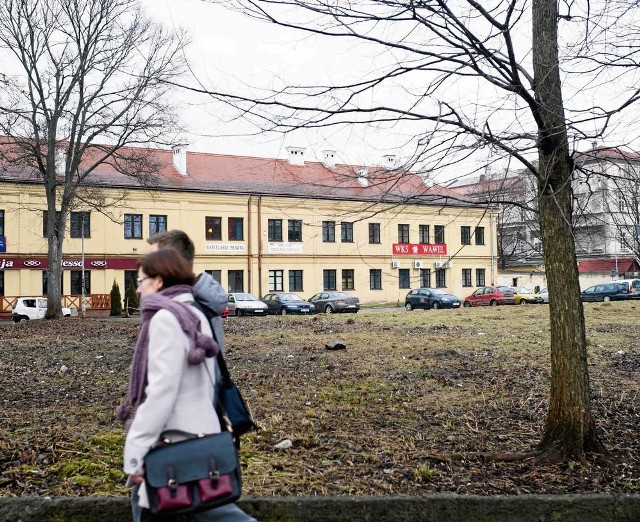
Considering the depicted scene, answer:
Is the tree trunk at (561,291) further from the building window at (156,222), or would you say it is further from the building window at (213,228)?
the building window at (213,228)

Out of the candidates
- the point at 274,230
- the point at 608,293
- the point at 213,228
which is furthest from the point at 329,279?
the point at 608,293

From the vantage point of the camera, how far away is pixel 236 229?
47969mm

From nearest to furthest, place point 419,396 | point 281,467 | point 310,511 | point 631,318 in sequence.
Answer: point 310,511, point 281,467, point 419,396, point 631,318

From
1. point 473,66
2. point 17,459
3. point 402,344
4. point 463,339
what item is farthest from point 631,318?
point 17,459

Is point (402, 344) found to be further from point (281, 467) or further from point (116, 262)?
point (116, 262)

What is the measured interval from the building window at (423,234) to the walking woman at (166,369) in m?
50.8

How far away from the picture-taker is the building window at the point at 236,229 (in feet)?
157

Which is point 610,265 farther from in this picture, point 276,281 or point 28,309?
point 28,309

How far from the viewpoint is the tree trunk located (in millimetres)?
5191

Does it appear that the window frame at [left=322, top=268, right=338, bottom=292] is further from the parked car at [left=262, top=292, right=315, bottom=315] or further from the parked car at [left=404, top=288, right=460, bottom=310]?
the parked car at [left=262, top=292, right=315, bottom=315]

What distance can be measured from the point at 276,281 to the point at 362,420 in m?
42.7

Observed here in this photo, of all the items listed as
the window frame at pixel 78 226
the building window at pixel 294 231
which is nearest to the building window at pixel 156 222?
the window frame at pixel 78 226

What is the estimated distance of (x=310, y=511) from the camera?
4.18 meters

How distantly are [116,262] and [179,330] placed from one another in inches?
1698
